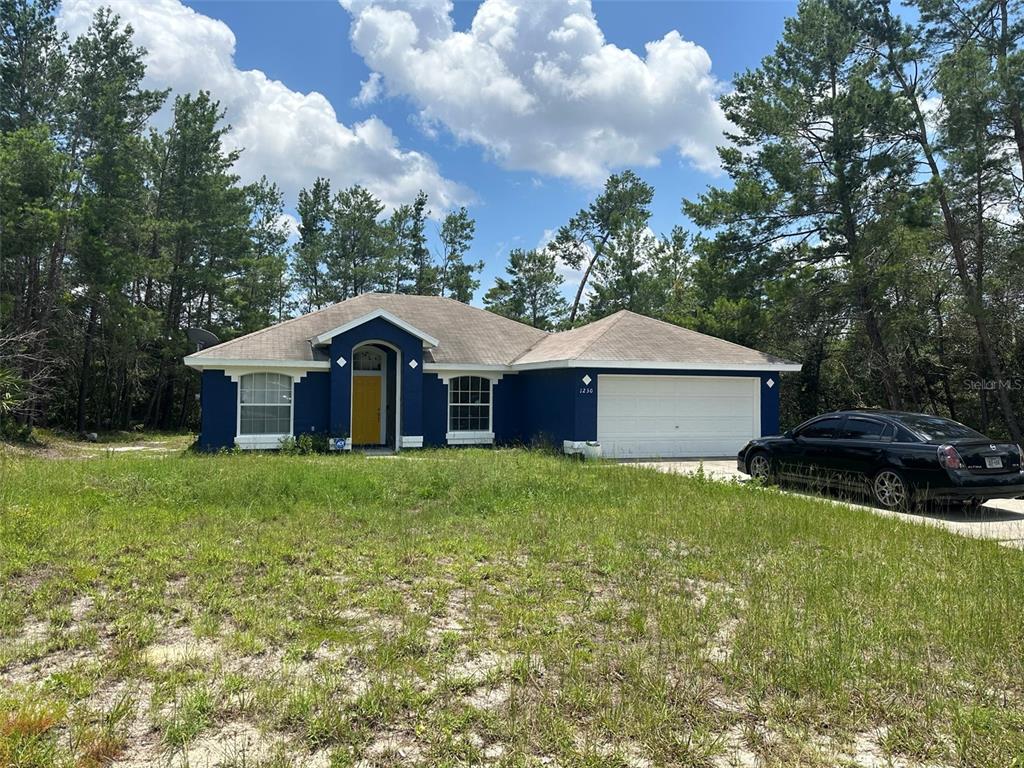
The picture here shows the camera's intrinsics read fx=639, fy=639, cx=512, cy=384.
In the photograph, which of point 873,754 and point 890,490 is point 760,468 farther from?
point 873,754

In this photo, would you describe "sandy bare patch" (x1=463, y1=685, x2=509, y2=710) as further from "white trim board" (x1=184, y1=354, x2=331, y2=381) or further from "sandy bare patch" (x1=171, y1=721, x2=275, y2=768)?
Result: "white trim board" (x1=184, y1=354, x2=331, y2=381)

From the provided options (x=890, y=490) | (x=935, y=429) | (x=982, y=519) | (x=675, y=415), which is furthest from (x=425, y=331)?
(x=982, y=519)

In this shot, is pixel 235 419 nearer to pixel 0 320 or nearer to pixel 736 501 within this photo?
pixel 0 320

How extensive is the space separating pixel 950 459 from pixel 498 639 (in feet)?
25.1

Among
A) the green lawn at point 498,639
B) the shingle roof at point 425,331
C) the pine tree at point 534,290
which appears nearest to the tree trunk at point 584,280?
the pine tree at point 534,290

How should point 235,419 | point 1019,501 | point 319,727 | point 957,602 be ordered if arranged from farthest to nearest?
1. point 235,419
2. point 1019,501
3. point 957,602
4. point 319,727

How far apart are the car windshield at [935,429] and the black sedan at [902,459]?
0.01 m

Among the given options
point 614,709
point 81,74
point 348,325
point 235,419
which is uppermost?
point 81,74

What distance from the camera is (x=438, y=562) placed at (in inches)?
240

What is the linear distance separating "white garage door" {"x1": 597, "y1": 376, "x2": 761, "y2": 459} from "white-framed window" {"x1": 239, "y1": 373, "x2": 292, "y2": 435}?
8.34 metres

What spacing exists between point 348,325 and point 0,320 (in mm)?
11198

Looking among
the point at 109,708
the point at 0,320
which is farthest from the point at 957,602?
the point at 0,320

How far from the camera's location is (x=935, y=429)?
9.56m

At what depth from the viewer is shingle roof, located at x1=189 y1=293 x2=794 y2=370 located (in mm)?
16984
